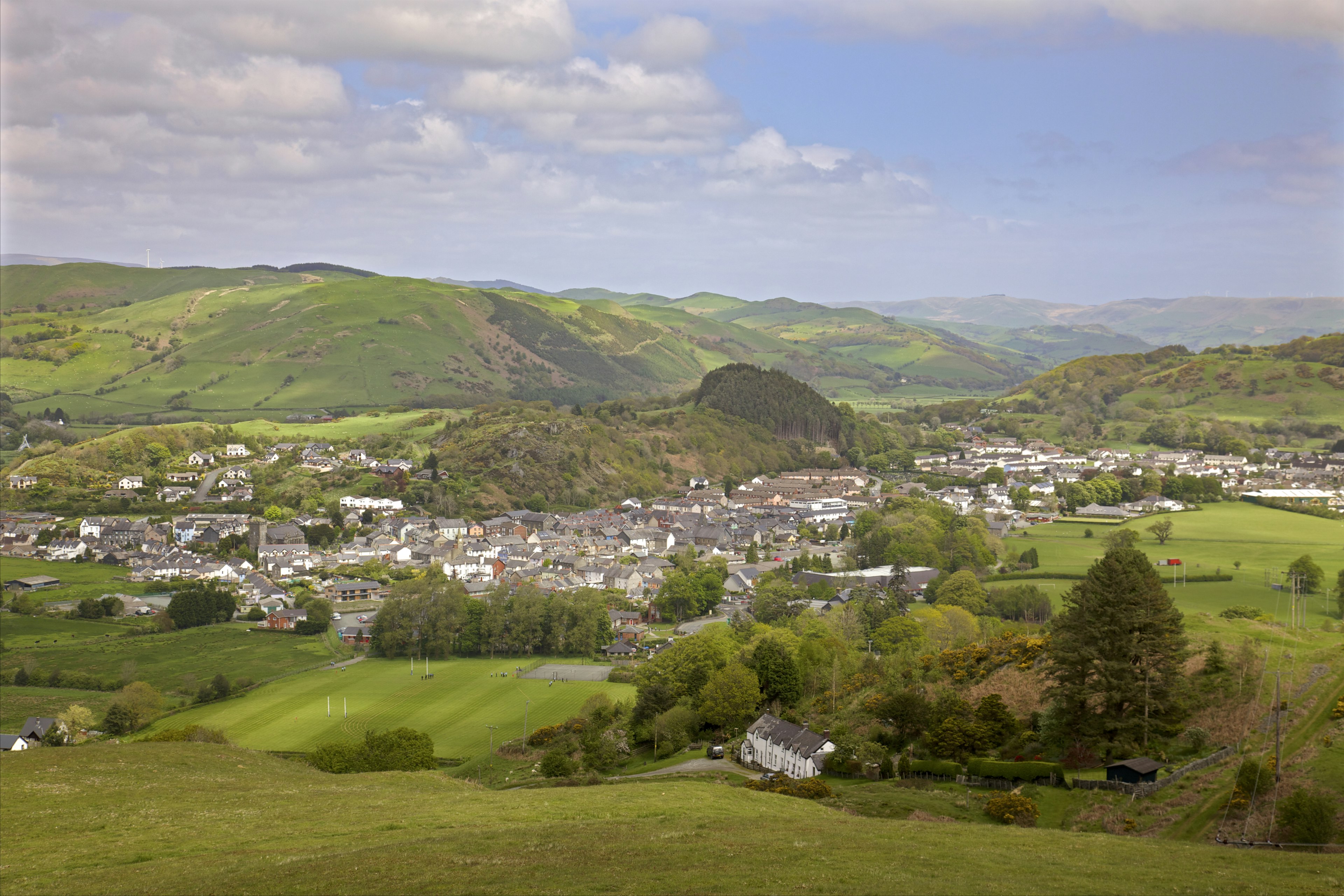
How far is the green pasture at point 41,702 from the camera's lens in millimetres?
51500

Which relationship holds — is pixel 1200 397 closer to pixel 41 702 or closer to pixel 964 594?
pixel 964 594

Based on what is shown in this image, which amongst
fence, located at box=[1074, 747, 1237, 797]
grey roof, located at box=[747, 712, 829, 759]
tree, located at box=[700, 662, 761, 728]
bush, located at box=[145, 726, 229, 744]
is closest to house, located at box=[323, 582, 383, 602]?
bush, located at box=[145, 726, 229, 744]

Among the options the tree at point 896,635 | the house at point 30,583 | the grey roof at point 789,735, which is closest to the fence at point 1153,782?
the grey roof at point 789,735

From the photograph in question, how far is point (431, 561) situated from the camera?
88062 mm

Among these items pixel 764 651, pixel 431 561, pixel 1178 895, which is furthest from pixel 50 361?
pixel 1178 895

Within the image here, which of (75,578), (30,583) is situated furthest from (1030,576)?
(30,583)

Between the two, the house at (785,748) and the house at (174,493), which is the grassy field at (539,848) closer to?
the house at (785,748)

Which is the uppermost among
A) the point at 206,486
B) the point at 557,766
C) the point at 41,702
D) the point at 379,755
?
the point at 557,766

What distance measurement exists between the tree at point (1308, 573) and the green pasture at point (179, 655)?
5714 cm

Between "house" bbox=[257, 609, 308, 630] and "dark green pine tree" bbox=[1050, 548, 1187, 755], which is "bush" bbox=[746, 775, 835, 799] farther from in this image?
"house" bbox=[257, 609, 308, 630]

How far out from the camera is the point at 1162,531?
77312 mm

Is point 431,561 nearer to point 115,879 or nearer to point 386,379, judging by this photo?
point 115,879

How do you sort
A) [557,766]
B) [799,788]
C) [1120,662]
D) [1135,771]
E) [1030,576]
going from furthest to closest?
1. [1030,576]
2. [557,766]
3. [1120,662]
4. [799,788]
5. [1135,771]

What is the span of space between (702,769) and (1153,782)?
1450 cm
